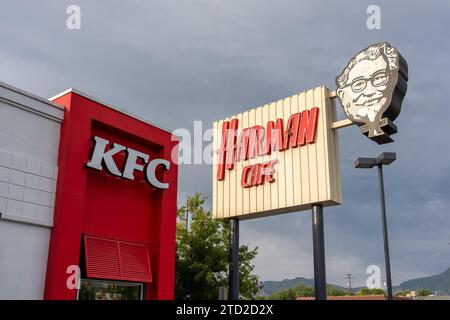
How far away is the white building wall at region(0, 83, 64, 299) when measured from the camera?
14523 mm

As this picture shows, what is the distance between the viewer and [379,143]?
63.6 ft

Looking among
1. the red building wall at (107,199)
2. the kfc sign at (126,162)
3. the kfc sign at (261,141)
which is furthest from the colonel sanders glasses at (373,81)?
the kfc sign at (126,162)

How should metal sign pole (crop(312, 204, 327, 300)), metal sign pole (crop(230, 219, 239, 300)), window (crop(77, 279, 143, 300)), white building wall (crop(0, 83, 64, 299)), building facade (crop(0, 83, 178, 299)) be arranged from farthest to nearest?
metal sign pole (crop(230, 219, 239, 300)) < metal sign pole (crop(312, 204, 327, 300)) < window (crop(77, 279, 143, 300)) < building facade (crop(0, 83, 178, 299)) < white building wall (crop(0, 83, 64, 299))

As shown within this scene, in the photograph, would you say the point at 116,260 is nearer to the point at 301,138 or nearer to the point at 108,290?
the point at 108,290

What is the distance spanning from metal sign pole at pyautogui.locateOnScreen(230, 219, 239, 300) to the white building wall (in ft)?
32.2

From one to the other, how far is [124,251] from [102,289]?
4.96 feet

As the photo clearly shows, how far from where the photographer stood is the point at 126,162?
18.1 m

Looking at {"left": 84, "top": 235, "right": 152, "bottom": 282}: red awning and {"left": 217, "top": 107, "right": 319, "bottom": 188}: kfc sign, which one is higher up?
{"left": 217, "top": 107, "right": 319, "bottom": 188}: kfc sign

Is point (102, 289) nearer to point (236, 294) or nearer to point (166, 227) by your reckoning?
point (166, 227)

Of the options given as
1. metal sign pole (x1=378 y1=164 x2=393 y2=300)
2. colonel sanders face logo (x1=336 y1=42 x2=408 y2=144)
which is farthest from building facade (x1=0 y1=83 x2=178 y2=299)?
metal sign pole (x1=378 y1=164 x2=393 y2=300)

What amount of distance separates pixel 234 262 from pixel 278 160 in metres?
5.17

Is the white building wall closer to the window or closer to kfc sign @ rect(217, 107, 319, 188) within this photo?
the window

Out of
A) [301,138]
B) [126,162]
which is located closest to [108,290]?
[126,162]
